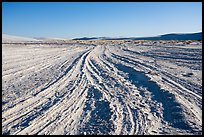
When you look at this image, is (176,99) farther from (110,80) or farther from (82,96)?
(110,80)

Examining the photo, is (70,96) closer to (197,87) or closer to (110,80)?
(110,80)

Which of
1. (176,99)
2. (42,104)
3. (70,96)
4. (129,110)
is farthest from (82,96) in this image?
(176,99)

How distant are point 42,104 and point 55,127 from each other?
202 centimetres

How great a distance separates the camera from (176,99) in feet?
27.9

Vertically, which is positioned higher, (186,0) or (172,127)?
(186,0)

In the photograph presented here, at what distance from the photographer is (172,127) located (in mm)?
6375

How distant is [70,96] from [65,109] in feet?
4.55

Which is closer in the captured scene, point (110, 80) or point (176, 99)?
point (176, 99)

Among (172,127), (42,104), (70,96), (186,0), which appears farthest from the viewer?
(70,96)

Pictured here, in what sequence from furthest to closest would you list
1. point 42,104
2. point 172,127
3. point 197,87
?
1. point 197,87
2. point 42,104
3. point 172,127

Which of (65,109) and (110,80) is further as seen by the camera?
(110,80)

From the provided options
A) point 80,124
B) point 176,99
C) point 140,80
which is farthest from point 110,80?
point 80,124

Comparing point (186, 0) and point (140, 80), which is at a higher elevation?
point (186, 0)

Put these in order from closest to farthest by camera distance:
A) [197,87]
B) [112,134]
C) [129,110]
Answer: [112,134]
[129,110]
[197,87]
